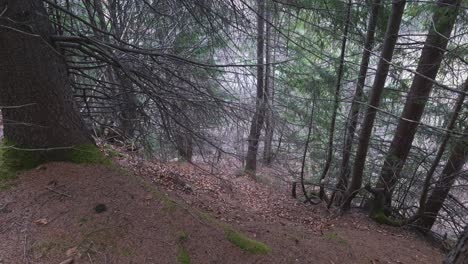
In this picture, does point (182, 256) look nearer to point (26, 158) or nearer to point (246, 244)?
point (246, 244)

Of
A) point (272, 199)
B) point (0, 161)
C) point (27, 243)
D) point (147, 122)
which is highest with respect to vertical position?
point (147, 122)

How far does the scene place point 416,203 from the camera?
24.9 feet

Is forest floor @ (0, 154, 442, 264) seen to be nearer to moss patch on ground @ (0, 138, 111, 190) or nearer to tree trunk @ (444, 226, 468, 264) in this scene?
moss patch on ground @ (0, 138, 111, 190)

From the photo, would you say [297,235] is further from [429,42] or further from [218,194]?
[429,42]

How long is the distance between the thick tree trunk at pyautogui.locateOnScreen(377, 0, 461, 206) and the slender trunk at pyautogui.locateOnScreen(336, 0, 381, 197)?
81 centimetres

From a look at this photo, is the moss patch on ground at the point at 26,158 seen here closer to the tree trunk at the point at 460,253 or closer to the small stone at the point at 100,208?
the small stone at the point at 100,208

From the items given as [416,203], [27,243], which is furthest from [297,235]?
[416,203]

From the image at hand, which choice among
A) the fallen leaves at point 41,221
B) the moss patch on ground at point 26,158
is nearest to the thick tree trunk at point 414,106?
the moss patch on ground at point 26,158

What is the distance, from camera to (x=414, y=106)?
617 cm

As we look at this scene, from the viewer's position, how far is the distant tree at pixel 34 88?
272 cm

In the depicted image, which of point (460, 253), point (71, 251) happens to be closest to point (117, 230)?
point (71, 251)

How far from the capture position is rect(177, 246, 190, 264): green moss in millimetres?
2656

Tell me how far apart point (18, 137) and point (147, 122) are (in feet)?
4.49

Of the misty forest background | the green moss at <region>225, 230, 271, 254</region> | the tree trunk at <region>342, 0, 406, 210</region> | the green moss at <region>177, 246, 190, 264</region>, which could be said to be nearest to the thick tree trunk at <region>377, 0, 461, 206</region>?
the misty forest background
